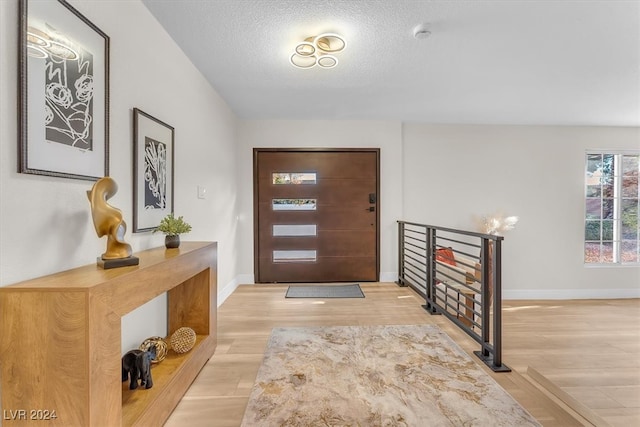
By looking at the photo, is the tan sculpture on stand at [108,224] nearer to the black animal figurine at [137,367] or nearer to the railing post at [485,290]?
the black animal figurine at [137,367]

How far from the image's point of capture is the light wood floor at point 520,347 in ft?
5.20

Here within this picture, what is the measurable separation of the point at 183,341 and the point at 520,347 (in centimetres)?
261

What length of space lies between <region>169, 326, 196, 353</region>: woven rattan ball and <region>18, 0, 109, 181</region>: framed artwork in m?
1.01

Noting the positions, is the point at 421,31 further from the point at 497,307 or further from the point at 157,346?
the point at 157,346

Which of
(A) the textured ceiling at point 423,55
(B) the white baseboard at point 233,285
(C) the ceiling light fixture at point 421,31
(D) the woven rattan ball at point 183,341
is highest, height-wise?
(A) the textured ceiling at point 423,55

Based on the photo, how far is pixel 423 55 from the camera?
2.30 meters

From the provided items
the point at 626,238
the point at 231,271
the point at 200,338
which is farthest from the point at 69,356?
the point at 626,238

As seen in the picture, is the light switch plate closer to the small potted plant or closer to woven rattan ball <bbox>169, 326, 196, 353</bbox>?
the small potted plant

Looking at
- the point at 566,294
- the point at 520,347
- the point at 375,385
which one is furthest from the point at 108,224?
the point at 566,294

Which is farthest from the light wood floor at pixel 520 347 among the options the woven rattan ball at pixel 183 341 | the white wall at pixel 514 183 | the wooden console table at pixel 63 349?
the wooden console table at pixel 63 349

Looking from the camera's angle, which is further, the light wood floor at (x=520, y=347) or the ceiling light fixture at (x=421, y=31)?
the ceiling light fixture at (x=421, y=31)

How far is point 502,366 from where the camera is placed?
1.92 m

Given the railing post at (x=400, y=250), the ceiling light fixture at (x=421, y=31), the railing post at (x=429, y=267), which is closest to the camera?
the ceiling light fixture at (x=421, y=31)

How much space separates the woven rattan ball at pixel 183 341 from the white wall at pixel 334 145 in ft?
7.36
